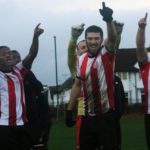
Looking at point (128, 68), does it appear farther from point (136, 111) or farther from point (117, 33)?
point (117, 33)

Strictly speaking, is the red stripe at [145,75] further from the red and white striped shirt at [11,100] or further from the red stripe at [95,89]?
the red and white striped shirt at [11,100]

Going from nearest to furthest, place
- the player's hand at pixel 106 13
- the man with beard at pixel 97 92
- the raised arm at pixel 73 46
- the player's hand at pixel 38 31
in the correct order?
1. the player's hand at pixel 106 13
2. the man with beard at pixel 97 92
3. the player's hand at pixel 38 31
4. the raised arm at pixel 73 46

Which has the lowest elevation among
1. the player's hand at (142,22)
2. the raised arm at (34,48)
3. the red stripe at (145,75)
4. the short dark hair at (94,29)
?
the red stripe at (145,75)

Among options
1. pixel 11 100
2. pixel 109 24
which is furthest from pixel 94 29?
pixel 11 100

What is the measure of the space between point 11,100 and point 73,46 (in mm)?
1372

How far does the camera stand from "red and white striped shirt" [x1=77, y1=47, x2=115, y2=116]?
29.9 feet

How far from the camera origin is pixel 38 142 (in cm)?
1062

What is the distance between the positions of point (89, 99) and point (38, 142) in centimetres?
176

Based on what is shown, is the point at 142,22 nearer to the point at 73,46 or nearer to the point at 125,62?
the point at 73,46

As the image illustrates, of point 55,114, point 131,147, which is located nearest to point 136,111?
point 55,114

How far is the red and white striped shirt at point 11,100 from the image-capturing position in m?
9.57

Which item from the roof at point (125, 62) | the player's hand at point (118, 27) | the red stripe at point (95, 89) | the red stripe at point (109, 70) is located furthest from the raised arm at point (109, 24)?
the roof at point (125, 62)

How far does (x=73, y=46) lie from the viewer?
10250 mm

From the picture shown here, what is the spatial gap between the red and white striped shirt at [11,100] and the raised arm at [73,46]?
988 millimetres
